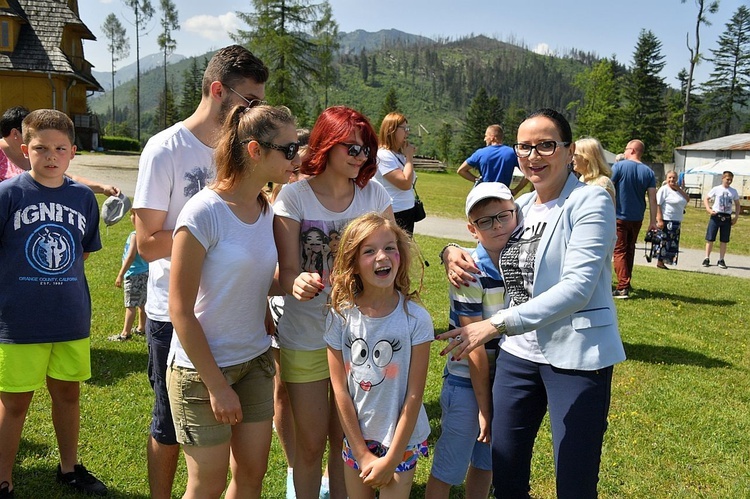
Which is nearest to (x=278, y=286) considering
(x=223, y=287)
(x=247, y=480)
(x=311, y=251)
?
(x=311, y=251)

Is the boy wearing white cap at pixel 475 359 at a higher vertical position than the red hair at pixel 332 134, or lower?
lower

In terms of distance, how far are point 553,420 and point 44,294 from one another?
2811 mm

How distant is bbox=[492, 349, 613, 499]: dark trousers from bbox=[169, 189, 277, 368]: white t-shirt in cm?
120

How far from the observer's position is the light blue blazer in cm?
245

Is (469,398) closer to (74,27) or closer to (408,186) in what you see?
(408,186)

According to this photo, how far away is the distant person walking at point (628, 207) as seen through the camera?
9.44 metres

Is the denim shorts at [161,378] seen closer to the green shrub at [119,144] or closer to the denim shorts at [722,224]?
the denim shorts at [722,224]

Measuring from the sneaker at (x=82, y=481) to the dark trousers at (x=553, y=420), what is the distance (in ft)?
→ 7.74

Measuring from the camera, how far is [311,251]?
2.87m

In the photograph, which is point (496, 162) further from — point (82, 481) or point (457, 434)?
point (82, 481)

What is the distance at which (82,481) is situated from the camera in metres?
3.51

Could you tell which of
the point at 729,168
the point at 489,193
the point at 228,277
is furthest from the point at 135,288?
the point at 729,168

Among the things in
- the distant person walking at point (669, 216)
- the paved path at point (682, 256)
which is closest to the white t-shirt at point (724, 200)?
the paved path at point (682, 256)

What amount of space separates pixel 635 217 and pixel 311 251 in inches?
314
